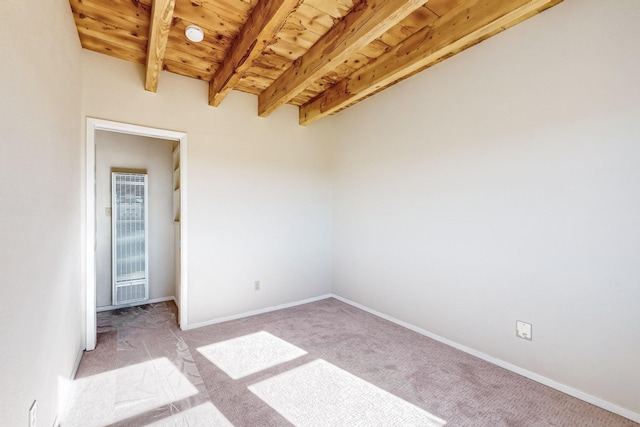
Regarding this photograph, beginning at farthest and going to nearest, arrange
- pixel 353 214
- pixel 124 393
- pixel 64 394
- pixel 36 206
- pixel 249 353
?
pixel 353 214 → pixel 249 353 → pixel 124 393 → pixel 64 394 → pixel 36 206

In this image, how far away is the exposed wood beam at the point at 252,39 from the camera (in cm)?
184

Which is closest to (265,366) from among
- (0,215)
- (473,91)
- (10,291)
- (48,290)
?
(48,290)

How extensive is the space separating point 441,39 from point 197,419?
3.12 metres

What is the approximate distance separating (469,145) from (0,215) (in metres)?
3.02

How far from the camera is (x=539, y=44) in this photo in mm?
2141

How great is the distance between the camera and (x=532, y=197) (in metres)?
2.20

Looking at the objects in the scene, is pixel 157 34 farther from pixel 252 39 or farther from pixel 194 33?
pixel 252 39

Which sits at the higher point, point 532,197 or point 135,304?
point 532,197

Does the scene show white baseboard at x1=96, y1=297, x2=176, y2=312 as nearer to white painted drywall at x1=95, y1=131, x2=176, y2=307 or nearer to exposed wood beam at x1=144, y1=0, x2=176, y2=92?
white painted drywall at x1=95, y1=131, x2=176, y2=307

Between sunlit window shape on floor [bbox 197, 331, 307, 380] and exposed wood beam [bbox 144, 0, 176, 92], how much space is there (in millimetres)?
2553

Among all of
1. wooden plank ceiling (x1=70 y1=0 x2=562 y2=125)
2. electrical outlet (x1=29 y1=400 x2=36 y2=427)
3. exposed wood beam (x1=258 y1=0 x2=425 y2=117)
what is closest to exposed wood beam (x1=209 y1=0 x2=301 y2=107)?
wooden plank ceiling (x1=70 y1=0 x2=562 y2=125)

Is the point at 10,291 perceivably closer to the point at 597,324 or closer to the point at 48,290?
the point at 48,290

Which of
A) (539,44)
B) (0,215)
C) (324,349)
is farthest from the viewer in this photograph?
(324,349)

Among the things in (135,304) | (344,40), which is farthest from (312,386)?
(135,304)
